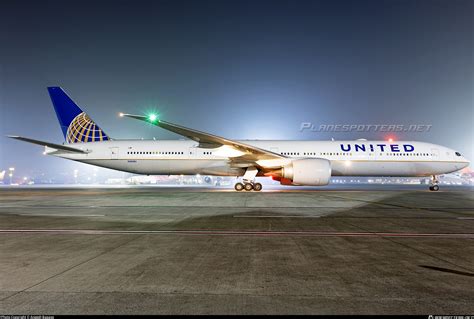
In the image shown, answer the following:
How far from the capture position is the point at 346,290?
3391 millimetres

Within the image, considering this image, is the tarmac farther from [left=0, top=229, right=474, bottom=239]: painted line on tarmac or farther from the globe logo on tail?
the globe logo on tail

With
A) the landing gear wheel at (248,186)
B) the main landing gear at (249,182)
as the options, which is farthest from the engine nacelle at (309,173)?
the landing gear wheel at (248,186)

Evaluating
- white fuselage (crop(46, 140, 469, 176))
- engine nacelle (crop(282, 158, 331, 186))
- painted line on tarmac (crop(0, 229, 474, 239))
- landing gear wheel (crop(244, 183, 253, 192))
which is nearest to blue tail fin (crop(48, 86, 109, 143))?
white fuselage (crop(46, 140, 469, 176))

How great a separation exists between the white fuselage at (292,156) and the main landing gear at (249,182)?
138 centimetres

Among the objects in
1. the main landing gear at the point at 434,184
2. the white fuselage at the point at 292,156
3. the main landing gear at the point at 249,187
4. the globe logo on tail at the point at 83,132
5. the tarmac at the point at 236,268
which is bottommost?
the tarmac at the point at 236,268

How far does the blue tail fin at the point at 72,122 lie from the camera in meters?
24.2

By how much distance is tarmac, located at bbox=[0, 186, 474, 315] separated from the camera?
119 inches

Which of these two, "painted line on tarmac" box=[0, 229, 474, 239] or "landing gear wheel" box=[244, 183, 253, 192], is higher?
"landing gear wheel" box=[244, 183, 253, 192]

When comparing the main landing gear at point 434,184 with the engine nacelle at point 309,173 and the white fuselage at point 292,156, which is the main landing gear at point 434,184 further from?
the engine nacelle at point 309,173

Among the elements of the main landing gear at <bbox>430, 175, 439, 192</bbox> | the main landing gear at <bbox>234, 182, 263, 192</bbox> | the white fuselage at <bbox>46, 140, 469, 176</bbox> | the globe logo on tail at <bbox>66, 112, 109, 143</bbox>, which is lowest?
the main landing gear at <bbox>234, 182, 263, 192</bbox>

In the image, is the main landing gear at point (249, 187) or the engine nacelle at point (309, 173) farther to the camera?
the main landing gear at point (249, 187)

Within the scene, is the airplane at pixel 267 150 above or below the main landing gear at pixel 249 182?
above

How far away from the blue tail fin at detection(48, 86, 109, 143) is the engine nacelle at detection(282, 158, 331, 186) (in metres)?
15.6

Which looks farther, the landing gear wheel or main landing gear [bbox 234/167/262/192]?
the landing gear wheel
